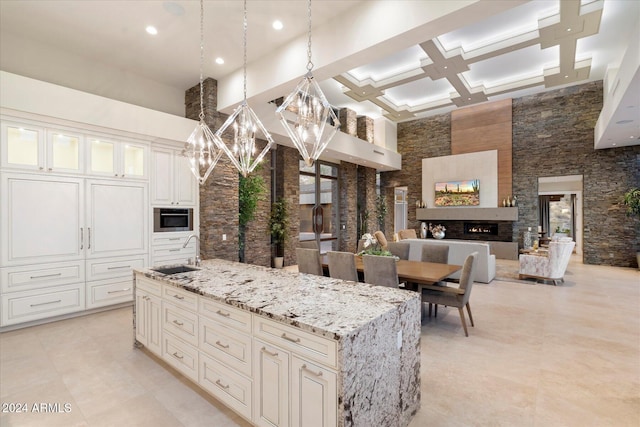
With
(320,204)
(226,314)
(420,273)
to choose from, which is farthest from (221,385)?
(320,204)

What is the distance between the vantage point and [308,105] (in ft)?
8.25

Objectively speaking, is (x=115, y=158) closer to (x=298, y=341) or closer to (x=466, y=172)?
(x=298, y=341)

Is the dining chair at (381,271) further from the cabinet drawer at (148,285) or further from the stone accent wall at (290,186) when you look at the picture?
the stone accent wall at (290,186)

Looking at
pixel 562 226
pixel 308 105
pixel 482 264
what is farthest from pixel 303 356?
pixel 562 226

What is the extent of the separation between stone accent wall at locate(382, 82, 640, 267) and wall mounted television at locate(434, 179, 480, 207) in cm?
110

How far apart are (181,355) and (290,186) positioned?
231 inches

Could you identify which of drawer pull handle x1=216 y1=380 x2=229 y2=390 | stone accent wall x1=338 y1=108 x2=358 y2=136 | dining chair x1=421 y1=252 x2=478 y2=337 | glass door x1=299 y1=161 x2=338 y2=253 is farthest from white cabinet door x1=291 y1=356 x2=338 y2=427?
stone accent wall x1=338 y1=108 x2=358 y2=136

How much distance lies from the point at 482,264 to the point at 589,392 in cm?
372

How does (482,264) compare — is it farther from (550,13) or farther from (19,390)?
(19,390)

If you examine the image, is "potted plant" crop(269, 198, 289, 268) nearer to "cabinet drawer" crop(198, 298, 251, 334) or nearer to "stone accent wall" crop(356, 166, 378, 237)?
"stone accent wall" crop(356, 166, 378, 237)

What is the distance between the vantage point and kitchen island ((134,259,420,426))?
1451 mm

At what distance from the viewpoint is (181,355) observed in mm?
2400

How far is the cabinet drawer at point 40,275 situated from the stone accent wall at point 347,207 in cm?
728

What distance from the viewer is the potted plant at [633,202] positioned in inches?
281
